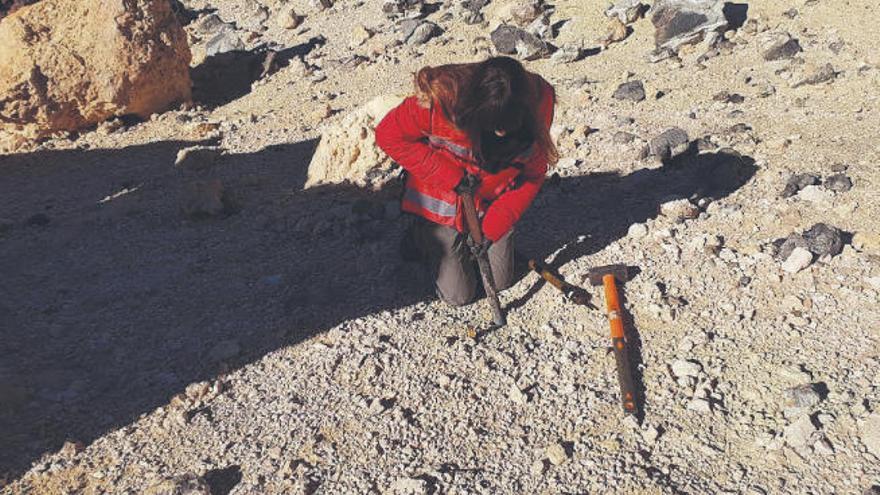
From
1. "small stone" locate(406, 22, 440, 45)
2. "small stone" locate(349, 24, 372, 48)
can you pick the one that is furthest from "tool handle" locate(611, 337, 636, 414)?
"small stone" locate(349, 24, 372, 48)

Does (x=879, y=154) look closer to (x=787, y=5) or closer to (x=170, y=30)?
(x=787, y=5)

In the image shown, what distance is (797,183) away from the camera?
524 cm

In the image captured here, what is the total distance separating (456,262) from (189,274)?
6.43 ft

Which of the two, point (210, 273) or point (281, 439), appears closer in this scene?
point (281, 439)

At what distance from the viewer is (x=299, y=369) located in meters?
4.43

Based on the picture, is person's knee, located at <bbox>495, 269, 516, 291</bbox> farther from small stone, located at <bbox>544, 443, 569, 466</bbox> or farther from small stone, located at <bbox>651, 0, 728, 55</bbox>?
small stone, located at <bbox>651, 0, 728, 55</bbox>

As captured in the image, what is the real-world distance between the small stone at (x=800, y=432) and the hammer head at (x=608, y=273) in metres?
1.39

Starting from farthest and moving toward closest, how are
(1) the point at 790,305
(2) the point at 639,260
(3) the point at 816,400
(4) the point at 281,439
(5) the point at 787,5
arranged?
(5) the point at 787,5 < (2) the point at 639,260 < (1) the point at 790,305 < (4) the point at 281,439 < (3) the point at 816,400

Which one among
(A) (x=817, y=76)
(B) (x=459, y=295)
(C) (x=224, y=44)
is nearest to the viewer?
(B) (x=459, y=295)

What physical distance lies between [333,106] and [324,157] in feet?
6.97

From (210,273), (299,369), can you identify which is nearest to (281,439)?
(299,369)

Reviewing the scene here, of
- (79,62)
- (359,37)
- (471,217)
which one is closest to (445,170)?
(471,217)

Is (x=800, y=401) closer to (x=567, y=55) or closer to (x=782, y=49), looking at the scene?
(x=782, y=49)

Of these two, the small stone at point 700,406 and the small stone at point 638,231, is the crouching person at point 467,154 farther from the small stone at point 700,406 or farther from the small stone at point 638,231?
the small stone at point 700,406
